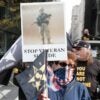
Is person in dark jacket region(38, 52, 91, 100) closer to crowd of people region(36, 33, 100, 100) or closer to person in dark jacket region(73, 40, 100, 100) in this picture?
crowd of people region(36, 33, 100, 100)

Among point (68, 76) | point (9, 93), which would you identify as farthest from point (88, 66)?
point (9, 93)

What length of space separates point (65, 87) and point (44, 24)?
1.97ft

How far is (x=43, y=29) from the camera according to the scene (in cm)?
449

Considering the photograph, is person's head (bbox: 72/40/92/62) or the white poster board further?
person's head (bbox: 72/40/92/62)

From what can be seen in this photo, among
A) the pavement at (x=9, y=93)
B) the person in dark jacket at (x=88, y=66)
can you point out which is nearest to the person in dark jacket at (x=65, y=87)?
the person in dark jacket at (x=88, y=66)

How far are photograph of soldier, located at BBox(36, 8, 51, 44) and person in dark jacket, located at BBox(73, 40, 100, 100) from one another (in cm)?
55

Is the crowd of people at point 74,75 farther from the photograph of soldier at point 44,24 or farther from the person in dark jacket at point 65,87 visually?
the photograph of soldier at point 44,24

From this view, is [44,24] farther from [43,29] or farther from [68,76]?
[68,76]

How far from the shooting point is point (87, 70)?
17.8 feet

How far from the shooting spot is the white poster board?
14.7 ft

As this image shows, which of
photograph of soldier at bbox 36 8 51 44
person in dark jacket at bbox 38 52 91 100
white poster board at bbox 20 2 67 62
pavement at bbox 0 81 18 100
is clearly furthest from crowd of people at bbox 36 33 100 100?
pavement at bbox 0 81 18 100

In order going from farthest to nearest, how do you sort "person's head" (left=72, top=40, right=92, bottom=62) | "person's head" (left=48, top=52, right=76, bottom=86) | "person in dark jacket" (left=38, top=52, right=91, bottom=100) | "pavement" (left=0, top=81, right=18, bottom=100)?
"pavement" (left=0, top=81, right=18, bottom=100) → "person's head" (left=72, top=40, right=92, bottom=62) → "person's head" (left=48, top=52, right=76, bottom=86) → "person in dark jacket" (left=38, top=52, right=91, bottom=100)

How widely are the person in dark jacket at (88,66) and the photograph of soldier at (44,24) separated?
545mm

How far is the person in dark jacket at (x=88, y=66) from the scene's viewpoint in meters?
5.03
